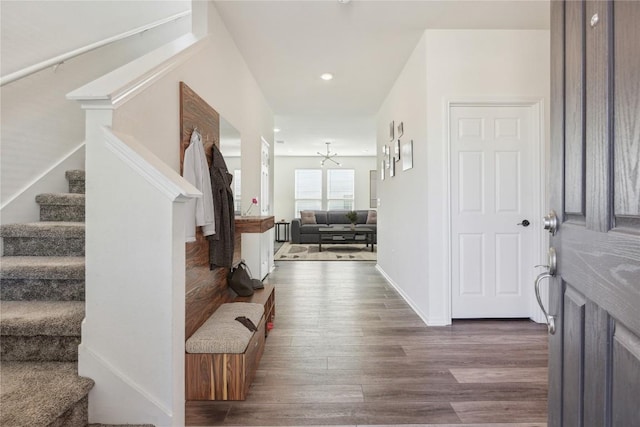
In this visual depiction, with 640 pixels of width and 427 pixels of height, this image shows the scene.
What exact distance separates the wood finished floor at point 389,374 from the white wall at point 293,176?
23.2ft

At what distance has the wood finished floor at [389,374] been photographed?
169 cm

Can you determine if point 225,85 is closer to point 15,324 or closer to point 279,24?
point 279,24

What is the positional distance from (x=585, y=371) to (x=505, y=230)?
2476 mm

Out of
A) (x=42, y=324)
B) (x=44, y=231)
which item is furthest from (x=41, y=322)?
(x=44, y=231)

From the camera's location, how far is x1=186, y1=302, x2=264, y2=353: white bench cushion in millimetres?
1767

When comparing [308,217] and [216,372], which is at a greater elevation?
[308,217]

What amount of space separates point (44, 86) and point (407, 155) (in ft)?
10.4

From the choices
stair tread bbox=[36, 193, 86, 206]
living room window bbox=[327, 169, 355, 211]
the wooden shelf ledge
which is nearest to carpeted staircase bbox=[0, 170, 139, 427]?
stair tread bbox=[36, 193, 86, 206]

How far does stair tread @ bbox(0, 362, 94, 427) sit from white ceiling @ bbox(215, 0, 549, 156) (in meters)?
2.63

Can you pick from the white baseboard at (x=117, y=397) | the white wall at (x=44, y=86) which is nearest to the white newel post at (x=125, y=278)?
the white baseboard at (x=117, y=397)

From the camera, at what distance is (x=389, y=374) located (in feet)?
6.84

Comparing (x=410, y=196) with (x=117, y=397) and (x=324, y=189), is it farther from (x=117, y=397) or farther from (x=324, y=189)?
(x=324, y=189)

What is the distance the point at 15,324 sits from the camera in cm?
138

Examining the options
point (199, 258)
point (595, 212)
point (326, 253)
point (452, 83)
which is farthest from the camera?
point (326, 253)
